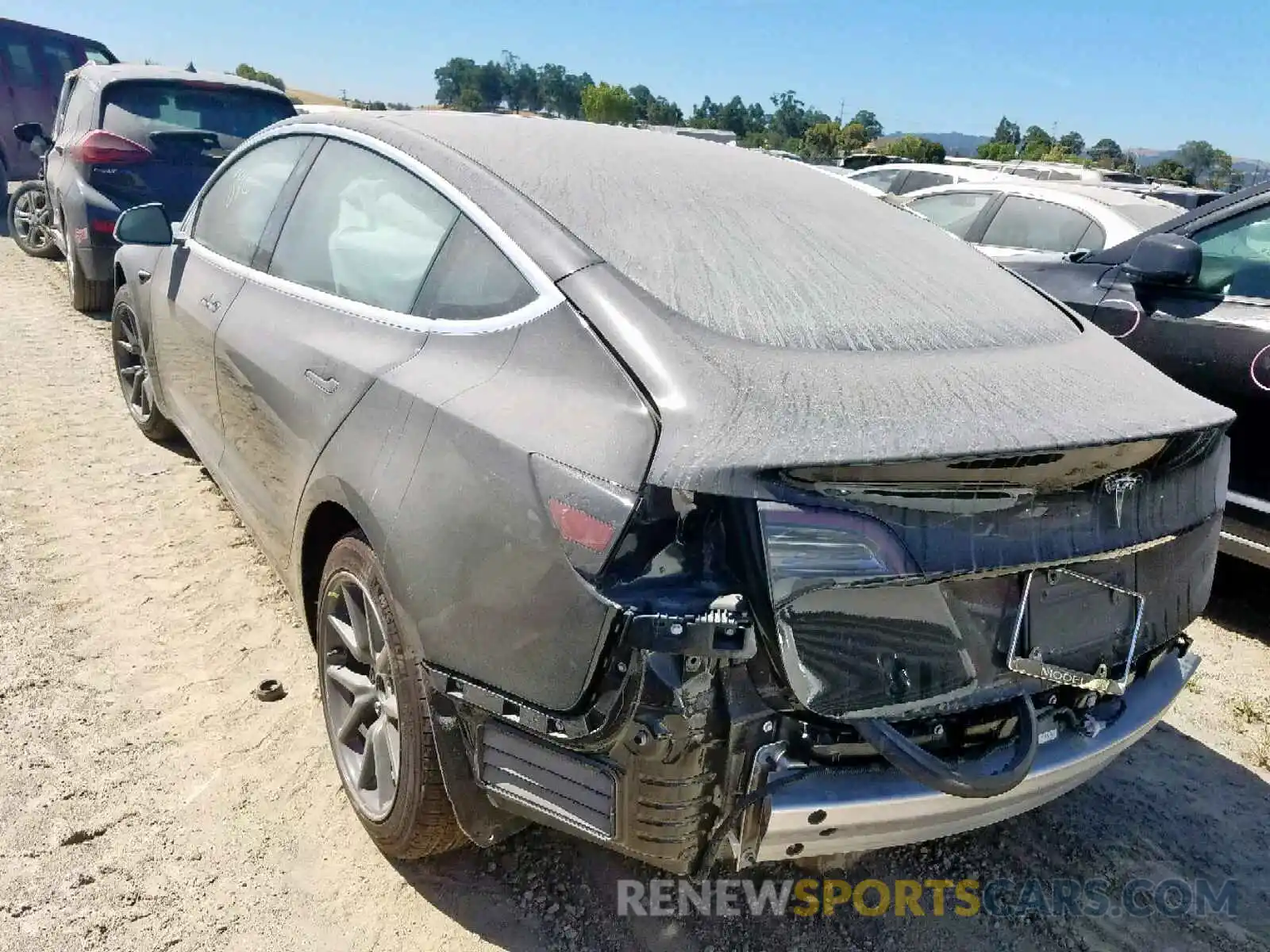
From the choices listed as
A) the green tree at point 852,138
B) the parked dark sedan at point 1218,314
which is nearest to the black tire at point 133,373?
the parked dark sedan at point 1218,314

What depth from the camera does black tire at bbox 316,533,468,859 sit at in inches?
80.5

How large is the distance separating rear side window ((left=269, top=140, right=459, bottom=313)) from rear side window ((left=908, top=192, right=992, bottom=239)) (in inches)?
210

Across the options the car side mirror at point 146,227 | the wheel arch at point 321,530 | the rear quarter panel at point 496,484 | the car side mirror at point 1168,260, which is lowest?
the wheel arch at point 321,530

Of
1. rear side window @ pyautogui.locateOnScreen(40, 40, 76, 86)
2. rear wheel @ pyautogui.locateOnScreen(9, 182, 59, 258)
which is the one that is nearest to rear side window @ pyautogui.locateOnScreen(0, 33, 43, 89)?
rear side window @ pyautogui.locateOnScreen(40, 40, 76, 86)

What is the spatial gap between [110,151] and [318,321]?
5.08m

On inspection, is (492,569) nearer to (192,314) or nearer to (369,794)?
(369,794)

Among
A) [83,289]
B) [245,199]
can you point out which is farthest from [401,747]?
[83,289]

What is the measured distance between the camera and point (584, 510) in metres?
1.64

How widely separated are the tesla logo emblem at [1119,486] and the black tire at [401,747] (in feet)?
4.66

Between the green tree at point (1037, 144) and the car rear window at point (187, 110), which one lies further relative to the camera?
the green tree at point (1037, 144)

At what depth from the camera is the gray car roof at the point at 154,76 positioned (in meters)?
6.78

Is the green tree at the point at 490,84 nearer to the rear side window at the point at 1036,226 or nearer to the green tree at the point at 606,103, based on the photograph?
the green tree at the point at 606,103

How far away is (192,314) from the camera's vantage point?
342 centimetres

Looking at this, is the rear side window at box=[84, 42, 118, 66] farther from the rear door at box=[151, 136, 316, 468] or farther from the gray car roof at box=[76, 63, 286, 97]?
the rear door at box=[151, 136, 316, 468]
